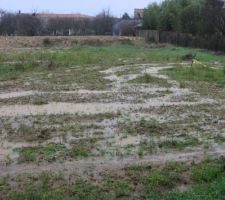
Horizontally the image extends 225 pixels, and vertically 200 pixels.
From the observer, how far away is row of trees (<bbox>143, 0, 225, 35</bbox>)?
176 ft

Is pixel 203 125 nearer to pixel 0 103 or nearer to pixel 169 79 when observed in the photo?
pixel 0 103

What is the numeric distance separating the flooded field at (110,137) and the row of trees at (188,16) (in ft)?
106

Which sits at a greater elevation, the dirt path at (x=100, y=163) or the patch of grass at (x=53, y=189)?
the patch of grass at (x=53, y=189)

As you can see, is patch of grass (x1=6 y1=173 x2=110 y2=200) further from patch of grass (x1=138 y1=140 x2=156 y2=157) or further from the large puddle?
the large puddle

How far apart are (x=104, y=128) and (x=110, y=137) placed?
1005mm

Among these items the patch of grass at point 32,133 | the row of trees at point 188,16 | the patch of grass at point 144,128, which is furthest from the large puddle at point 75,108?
the row of trees at point 188,16

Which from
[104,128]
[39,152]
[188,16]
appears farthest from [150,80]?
[188,16]

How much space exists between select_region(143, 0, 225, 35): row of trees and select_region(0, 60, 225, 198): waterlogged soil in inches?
1394

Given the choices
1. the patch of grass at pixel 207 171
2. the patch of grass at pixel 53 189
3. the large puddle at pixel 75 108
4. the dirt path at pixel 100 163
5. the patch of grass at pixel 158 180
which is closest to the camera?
the patch of grass at pixel 53 189

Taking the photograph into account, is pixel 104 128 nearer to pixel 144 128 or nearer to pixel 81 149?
pixel 144 128

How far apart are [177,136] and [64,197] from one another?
464cm

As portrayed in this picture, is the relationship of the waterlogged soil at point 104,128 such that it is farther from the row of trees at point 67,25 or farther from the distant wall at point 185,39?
the row of trees at point 67,25

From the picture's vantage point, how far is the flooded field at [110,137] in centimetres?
788

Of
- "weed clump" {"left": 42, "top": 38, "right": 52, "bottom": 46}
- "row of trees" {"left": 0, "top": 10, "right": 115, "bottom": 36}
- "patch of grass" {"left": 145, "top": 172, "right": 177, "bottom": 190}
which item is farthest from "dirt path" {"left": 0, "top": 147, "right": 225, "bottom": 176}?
A: "row of trees" {"left": 0, "top": 10, "right": 115, "bottom": 36}
